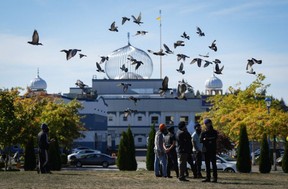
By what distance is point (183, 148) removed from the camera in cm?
2031

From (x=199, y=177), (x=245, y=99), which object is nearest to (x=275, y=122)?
(x=245, y=99)

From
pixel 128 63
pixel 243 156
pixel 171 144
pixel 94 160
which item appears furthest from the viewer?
pixel 128 63

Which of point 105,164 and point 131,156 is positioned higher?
point 131,156

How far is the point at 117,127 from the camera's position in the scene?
11062 cm

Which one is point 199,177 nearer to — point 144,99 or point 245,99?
point 245,99

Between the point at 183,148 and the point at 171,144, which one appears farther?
the point at 171,144

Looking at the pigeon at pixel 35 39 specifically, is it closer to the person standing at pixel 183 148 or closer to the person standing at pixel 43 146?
the person standing at pixel 183 148

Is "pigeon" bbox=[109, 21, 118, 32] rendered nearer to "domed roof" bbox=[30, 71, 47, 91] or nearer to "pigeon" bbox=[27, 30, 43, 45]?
"pigeon" bbox=[27, 30, 43, 45]

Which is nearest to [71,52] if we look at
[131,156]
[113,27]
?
[113,27]

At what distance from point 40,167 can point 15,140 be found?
12.0 meters

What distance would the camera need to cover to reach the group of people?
64.7 ft

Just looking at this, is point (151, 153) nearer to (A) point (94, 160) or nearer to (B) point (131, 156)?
(B) point (131, 156)

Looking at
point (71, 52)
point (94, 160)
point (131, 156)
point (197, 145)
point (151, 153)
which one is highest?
point (71, 52)

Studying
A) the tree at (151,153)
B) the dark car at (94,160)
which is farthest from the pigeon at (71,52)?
the dark car at (94,160)
